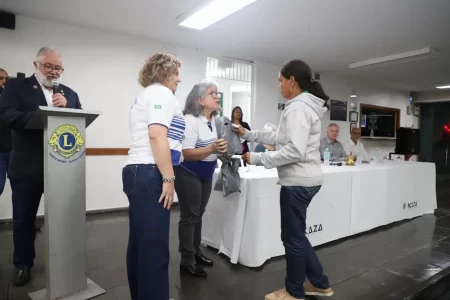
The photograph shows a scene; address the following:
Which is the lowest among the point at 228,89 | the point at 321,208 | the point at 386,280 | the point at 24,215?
the point at 386,280

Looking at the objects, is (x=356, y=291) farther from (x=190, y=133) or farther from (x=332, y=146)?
(x=332, y=146)

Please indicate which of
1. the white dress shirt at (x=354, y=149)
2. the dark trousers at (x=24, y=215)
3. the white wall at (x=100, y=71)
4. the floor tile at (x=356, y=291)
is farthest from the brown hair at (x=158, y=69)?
the white dress shirt at (x=354, y=149)

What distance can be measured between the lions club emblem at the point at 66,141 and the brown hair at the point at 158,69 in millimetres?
620

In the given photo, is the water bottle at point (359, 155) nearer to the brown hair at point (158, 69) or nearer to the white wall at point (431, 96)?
the brown hair at point (158, 69)

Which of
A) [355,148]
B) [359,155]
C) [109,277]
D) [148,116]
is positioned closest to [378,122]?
[355,148]

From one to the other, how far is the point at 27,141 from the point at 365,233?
11.5ft

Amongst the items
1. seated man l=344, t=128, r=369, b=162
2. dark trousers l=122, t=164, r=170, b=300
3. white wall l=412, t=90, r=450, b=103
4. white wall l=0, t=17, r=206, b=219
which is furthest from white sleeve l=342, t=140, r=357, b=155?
white wall l=412, t=90, r=450, b=103

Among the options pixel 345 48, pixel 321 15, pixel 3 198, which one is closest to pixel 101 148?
pixel 3 198

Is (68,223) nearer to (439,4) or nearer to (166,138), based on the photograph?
(166,138)

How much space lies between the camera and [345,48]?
4.84 m

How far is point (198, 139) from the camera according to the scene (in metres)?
2.19

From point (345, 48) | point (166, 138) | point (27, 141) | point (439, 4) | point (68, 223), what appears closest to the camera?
point (166, 138)

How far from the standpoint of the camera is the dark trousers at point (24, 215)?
201cm

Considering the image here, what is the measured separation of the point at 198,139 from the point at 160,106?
0.82m
